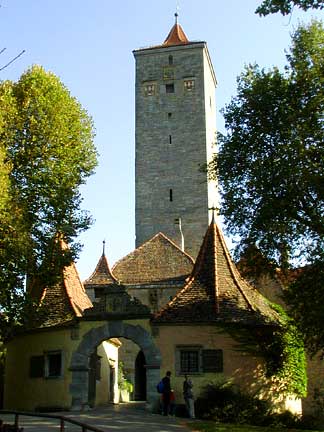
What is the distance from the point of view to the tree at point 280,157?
20.8 meters

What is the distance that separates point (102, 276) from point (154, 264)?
2865 mm

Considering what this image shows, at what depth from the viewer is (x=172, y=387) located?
21.3 metres

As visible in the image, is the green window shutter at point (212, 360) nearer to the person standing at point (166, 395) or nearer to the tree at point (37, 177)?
the person standing at point (166, 395)

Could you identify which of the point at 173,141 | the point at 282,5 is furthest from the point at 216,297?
the point at 173,141

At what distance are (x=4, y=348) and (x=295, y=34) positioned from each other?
18.3 meters

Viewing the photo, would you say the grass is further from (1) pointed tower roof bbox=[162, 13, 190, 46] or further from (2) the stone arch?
(1) pointed tower roof bbox=[162, 13, 190, 46]

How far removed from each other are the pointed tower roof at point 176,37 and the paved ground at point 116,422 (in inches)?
1334

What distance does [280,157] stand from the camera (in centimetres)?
2119

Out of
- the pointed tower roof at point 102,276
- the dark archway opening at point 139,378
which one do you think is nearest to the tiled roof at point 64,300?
the pointed tower roof at point 102,276

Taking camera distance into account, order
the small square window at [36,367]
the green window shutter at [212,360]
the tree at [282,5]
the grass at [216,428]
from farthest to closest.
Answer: the small square window at [36,367], the green window shutter at [212,360], the grass at [216,428], the tree at [282,5]

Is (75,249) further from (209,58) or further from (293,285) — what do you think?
(209,58)

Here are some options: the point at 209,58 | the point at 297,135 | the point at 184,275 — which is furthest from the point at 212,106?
the point at 297,135

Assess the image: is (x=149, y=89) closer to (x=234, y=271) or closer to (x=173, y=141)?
(x=173, y=141)

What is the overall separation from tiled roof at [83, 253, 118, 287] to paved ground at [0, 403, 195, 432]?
13.2 metres
